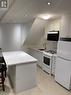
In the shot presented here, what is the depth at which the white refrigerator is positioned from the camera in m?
3.34

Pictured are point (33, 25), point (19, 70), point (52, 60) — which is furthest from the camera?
point (33, 25)

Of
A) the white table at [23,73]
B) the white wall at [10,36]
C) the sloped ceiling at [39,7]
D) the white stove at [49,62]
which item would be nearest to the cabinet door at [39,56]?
the white stove at [49,62]

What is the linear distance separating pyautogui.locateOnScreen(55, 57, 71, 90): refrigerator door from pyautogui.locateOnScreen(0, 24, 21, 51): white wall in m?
3.39

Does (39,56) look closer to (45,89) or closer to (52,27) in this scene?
(52,27)

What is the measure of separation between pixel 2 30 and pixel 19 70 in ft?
12.0

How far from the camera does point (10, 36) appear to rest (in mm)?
6430

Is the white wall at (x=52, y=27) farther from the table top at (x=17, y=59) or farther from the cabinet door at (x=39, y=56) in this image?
the table top at (x=17, y=59)

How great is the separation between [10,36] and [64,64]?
12.7 ft

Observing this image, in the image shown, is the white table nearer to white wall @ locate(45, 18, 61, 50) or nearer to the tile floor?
the tile floor

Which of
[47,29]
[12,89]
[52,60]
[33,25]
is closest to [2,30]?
[33,25]

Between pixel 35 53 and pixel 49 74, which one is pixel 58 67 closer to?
pixel 49 74

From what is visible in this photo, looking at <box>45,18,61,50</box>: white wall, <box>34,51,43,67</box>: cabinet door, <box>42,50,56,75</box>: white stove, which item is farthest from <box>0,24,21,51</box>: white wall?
<box>42,50,56,75</box>: white stove

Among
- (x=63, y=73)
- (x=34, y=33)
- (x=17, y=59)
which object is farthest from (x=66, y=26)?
(x=34, y=33)

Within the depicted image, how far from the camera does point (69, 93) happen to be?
327 centimetres
